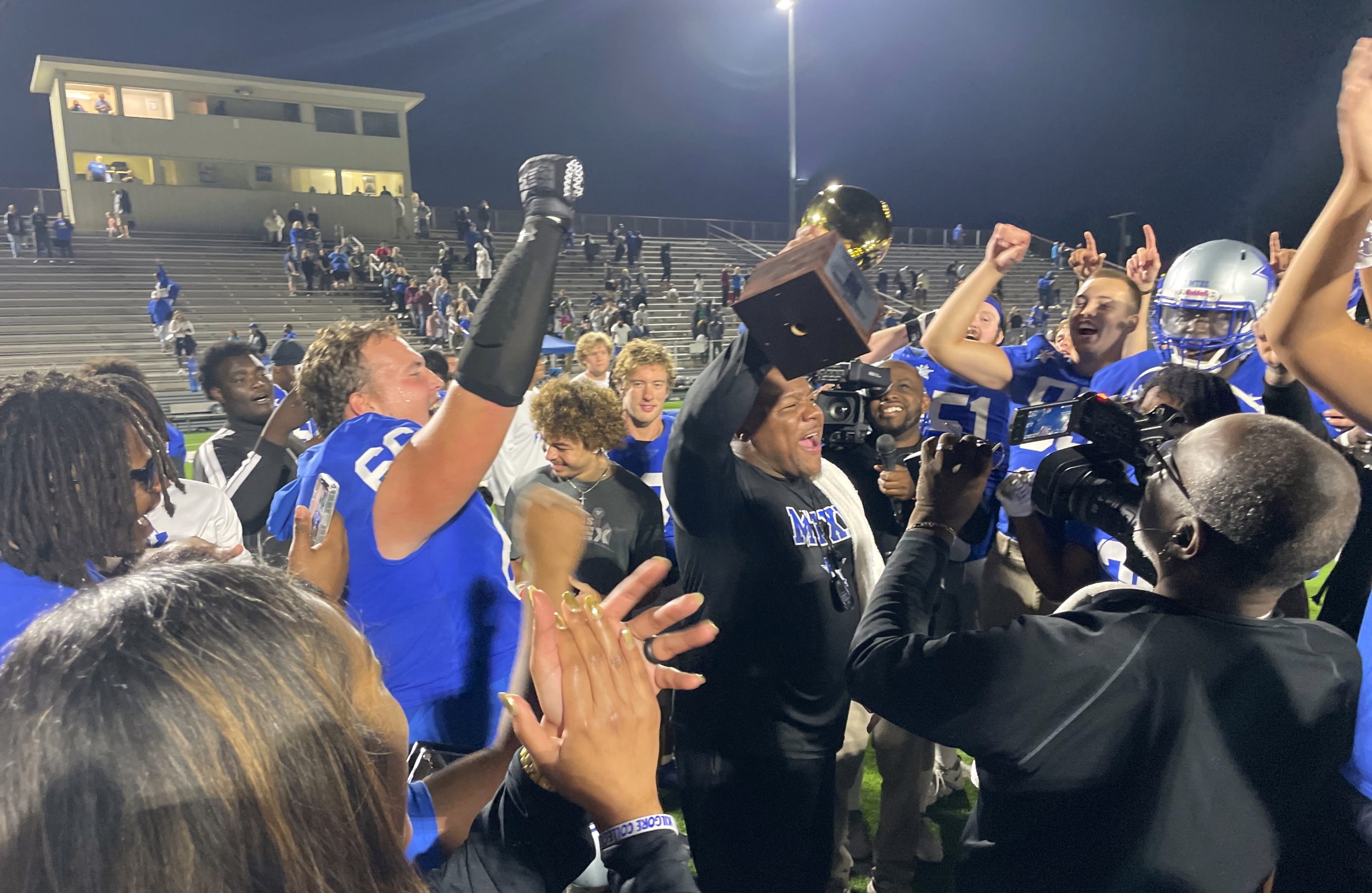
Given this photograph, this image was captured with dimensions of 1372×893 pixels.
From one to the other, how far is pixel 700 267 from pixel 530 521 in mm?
32727

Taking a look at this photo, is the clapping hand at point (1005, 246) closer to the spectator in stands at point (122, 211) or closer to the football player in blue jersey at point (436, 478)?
the football player in blue jersey at point (436, 478)

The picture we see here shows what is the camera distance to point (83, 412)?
1.92 m

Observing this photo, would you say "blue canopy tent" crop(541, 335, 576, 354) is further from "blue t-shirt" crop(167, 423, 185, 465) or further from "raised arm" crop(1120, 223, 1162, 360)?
"raised arm" crop(1120, 223, 1162, 360)

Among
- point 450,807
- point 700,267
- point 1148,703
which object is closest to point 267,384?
point 450,807

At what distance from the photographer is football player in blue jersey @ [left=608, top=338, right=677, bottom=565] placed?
15.0 feet

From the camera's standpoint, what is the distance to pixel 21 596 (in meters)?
1.71

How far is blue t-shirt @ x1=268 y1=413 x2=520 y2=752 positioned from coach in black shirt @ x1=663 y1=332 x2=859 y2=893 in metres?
0.61

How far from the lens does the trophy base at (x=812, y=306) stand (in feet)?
5.52

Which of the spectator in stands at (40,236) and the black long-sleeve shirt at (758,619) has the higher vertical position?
the spectator in stands at (40,236)

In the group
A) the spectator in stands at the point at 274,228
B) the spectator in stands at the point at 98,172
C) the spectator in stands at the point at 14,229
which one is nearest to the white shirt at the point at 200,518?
the spectator in stands at the point at 14,229

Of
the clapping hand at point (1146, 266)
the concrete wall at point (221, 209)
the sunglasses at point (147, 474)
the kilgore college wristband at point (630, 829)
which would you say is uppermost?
the concrete wall at point (221, 209)

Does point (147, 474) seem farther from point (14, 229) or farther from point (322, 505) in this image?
point (14, 229)

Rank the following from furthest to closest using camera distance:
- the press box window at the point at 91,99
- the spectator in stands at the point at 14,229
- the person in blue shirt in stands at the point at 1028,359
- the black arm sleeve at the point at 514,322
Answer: the press box window at the point at 91,99
the spectator in stands at the point at 14,229
the person in blue shirt in stands at the point at 1028,359
the black arm sleeve at the point at 514,322

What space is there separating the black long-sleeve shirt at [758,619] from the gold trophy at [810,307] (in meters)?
0.41
